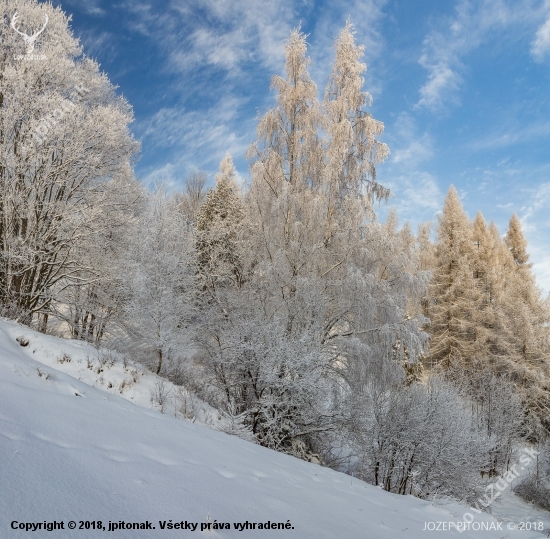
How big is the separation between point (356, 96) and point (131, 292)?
1021 centimetres

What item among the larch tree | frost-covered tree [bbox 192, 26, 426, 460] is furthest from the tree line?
the larch tree

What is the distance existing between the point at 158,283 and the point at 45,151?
5231 millimetres

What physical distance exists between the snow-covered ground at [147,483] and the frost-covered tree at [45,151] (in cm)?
620

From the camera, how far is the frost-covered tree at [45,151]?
30.3 feet

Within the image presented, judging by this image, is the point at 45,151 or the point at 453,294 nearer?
the point at 45,151

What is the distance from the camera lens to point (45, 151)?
9586mm

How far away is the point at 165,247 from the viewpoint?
45.1ft

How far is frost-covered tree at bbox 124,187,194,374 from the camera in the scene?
38.1 ft

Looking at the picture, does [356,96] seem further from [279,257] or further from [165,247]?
[165,247]

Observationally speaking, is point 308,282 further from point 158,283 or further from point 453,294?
point 453,294

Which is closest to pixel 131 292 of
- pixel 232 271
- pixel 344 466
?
pixel 232 271

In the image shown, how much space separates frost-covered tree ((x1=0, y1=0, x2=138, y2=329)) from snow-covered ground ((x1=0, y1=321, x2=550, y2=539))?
6196 mm

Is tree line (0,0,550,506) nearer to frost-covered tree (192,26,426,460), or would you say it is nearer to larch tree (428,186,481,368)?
frost-covered tree (192,26,426,460)

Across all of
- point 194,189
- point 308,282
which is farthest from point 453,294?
point 194,189
